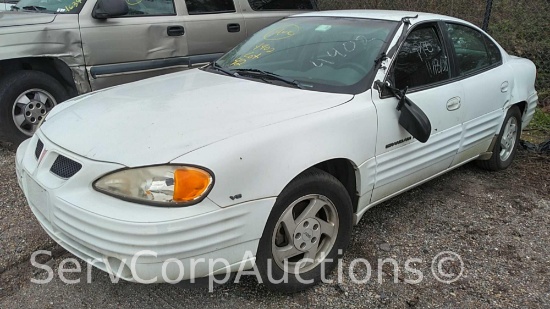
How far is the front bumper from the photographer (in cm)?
210

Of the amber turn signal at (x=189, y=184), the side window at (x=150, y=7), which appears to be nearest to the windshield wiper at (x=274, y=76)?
the amber turn signal at (x=189, y=184)

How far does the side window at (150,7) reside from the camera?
5262mm

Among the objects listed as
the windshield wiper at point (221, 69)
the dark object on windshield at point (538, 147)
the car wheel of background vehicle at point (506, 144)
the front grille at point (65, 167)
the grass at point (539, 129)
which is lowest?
the grass at point (539, 129)

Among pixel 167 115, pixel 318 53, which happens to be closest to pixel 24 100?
pixel 167 115

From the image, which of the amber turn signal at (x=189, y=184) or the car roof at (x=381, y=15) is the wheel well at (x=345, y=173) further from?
the car roof at (x=381, y=15)

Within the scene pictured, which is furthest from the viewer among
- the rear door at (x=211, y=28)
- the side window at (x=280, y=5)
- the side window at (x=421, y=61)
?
the side window at (x=280, y=5)

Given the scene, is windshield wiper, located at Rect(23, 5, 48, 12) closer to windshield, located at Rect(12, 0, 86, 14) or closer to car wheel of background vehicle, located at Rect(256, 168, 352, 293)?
windshield, located at Rect(12, 0, 86, 14)

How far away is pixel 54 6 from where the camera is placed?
5.00 metres

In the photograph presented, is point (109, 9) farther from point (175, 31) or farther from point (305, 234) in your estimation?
point (305, 234)

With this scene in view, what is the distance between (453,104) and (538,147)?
2382 mm

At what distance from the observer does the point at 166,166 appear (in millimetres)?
2178

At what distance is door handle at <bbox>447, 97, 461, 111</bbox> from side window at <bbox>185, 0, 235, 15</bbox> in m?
3.33

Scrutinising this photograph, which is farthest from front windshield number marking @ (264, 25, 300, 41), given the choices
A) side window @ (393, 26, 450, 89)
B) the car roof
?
side window @ (393, 26, 450, 89)

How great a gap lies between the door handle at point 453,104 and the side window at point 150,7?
336cm
